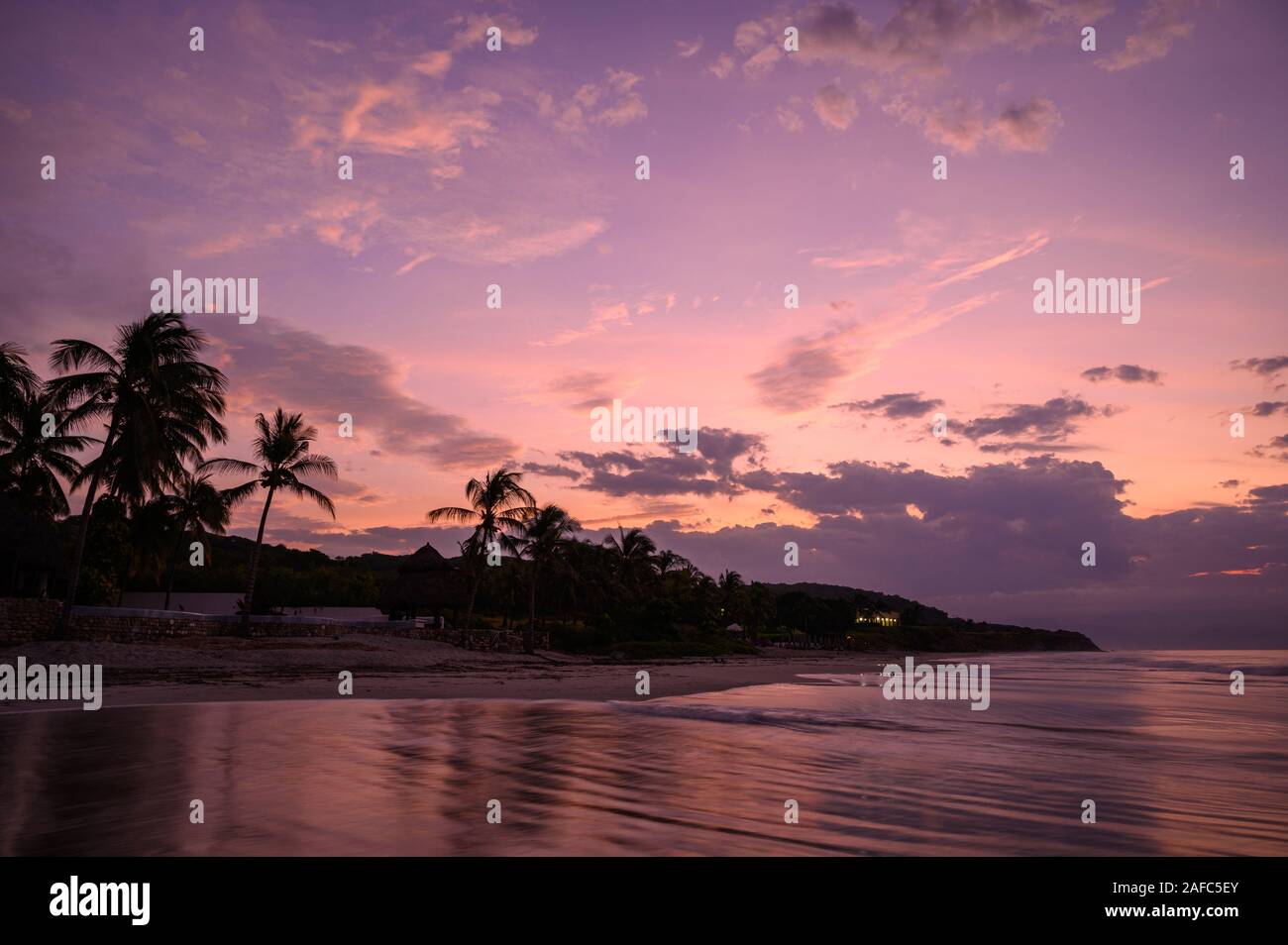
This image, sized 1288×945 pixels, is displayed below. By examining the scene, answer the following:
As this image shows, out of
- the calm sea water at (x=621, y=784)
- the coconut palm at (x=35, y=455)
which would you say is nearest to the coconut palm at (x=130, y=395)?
the coconut palm at (x=35, y=455)

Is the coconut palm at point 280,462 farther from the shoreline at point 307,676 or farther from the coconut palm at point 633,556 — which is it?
the coconut palm at point 633,556

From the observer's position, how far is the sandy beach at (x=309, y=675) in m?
16.1

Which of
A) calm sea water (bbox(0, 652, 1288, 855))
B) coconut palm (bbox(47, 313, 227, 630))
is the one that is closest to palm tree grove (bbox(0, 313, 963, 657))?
coconut palm (bbox(47, 313, 227, 630))

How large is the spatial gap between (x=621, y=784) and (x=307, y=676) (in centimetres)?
1750

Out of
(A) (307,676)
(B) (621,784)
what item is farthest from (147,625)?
(B) (621,784)

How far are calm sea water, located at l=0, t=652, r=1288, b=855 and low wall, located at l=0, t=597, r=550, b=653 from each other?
46.6 feet

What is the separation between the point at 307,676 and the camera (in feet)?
70.5

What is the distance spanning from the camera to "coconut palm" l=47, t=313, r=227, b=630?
2344cm

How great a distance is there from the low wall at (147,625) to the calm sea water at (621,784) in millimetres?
14209

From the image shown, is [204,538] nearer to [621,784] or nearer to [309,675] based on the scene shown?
[309,675]
